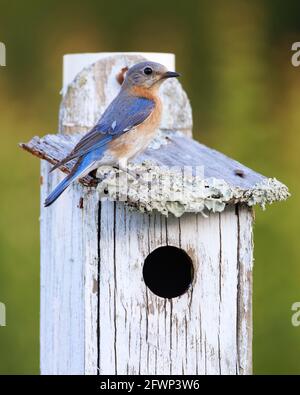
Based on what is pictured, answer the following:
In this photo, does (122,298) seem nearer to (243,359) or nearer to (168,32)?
(243,359)

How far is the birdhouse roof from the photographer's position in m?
4.99

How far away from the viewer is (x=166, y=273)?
5.55 m

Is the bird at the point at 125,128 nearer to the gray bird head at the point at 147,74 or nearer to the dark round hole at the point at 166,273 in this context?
the gray bird head at the point at 147,74

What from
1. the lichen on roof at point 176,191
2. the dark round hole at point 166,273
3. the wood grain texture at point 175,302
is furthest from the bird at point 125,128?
the dark round hole at point 166,273

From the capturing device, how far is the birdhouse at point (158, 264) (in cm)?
512

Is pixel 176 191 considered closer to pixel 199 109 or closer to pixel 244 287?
pixel 244 287

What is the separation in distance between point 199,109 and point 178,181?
231 cm

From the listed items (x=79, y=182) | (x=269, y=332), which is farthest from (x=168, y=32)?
(x=79, y=182)

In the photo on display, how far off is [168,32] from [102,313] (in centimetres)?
260

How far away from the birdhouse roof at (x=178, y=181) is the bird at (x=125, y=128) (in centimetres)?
6

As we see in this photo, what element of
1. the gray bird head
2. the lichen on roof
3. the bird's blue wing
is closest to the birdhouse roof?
the lichen on roof

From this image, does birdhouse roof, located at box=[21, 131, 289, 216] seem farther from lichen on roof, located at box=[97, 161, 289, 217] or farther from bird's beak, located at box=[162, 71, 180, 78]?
bird's beak, located at box=[162, 71, 180, 78]

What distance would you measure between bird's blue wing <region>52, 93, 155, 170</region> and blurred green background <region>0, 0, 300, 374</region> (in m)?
1.64
